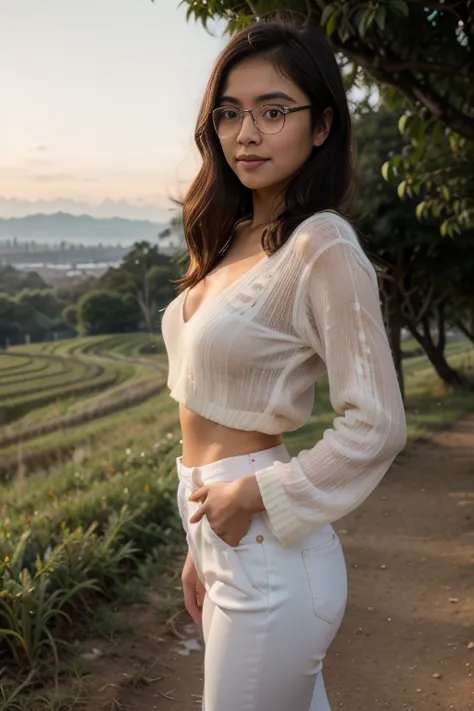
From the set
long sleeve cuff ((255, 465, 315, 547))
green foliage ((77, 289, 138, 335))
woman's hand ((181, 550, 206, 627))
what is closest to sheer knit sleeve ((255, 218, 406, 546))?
long sleeve cuff ((255, 465, 315, 547))

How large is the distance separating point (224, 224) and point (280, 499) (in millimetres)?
685

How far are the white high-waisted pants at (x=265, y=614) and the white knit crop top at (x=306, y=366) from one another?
6 centimetres

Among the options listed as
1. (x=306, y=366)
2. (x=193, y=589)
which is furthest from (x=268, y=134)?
(x=193, y=589)

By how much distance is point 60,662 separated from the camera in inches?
126

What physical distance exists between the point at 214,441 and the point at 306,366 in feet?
0.72

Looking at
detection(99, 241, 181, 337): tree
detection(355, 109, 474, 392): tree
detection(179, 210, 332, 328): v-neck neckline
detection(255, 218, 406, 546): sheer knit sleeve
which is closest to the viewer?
detection(255, 218, 406, 546): sheer knit sleeve

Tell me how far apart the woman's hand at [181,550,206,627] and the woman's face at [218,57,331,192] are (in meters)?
0.83

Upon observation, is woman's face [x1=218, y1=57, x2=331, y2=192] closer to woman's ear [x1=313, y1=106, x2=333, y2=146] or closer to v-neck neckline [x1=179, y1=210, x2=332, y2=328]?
woman's ear [x1=313, y1=106, x2=333, y2=146]

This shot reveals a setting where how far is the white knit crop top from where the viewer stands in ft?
4.42

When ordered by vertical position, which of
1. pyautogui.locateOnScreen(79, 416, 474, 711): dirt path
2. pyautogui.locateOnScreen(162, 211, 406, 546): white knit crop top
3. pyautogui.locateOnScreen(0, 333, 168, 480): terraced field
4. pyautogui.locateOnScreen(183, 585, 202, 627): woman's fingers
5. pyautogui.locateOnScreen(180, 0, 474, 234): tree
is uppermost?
pyautogui.locateOnScreen(180, 0, 474, 234): tree

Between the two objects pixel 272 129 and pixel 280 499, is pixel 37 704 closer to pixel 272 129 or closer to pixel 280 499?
pixel 280 499

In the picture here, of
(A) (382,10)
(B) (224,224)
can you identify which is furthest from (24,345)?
(B) (224,224)

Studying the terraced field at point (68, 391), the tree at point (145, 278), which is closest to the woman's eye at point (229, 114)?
the terraced field at point (68, 391)

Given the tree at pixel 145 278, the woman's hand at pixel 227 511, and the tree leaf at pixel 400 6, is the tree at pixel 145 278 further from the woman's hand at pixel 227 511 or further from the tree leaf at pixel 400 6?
the woman's hand at pixel 227 511
